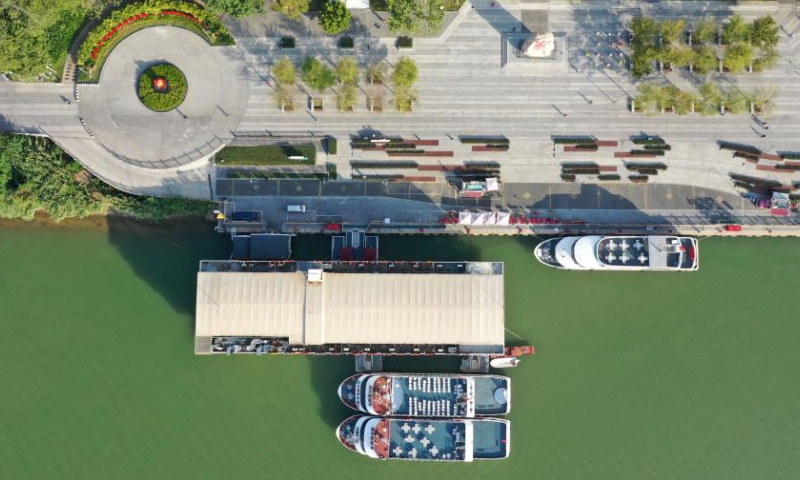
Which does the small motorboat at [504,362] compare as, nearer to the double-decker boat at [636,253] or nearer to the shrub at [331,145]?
the double-decker boat at [636,253]

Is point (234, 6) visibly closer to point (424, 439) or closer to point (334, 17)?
point (334, 17)

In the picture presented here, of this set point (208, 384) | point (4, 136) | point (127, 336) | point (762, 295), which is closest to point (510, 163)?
point (762, 295)

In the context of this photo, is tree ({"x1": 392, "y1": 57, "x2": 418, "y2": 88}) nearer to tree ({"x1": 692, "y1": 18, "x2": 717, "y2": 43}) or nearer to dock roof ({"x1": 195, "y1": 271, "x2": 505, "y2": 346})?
dock roof ({"x1": 195, "y1": 271, "x2": 505, "y2": 346})

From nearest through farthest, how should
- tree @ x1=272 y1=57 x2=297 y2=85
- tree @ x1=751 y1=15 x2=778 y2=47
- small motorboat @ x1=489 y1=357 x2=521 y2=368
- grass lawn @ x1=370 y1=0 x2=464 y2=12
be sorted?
1. tree @ x1=751 y1=15 x2=778 y2=47
2. small motorboat @ x1=489 y1=357 x2=521 y2=368
3. tree @ x1=272 y1=57 x2=297 y2=85
4. grass lawn @ x1=370 y1=0 x2=464 y2=12

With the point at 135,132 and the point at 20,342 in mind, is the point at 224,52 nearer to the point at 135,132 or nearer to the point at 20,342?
the point at 135,132

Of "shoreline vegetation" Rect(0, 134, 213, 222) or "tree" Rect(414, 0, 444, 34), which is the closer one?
"tree" Rect(414, 0, 444, 34)

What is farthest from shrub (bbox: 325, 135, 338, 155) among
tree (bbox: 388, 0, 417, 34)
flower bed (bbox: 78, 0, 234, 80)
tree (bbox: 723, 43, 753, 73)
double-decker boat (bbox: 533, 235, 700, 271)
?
tree (bbox: 723, 43, 753, 73)
